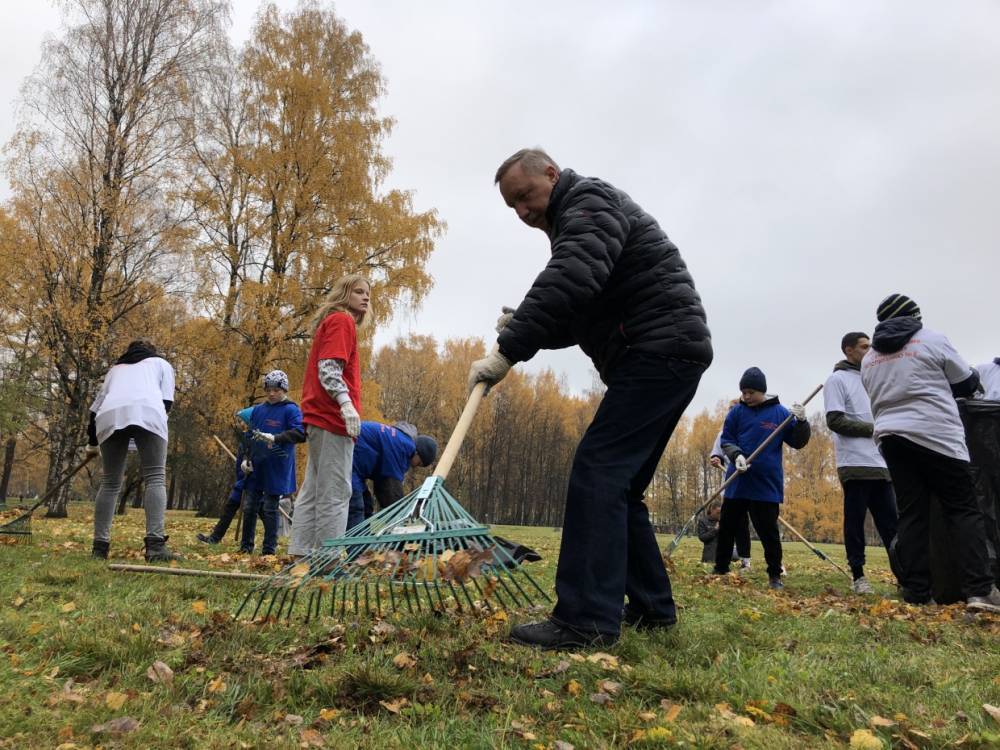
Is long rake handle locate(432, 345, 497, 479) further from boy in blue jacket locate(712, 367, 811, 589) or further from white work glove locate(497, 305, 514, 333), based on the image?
boy in blue jacket locate(712, 367, 811, 589)

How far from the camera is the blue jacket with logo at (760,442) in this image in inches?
248

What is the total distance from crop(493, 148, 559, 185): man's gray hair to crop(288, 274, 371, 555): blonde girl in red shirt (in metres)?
2.21

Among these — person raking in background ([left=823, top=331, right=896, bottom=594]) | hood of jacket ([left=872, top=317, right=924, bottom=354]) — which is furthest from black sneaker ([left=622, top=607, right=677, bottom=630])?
person raking in background ([left=823, top=331, right=896, bottom=594])

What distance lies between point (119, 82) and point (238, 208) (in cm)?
399

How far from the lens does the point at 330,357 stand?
4.81 m

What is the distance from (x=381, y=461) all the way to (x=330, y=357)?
99.3 inches

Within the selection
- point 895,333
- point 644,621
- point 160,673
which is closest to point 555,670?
point 644,621

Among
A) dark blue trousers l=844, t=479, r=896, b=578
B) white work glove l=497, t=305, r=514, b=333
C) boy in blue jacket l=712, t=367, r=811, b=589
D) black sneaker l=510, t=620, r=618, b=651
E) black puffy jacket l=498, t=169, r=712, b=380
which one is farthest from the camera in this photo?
boy in blue jacket l=712, t=367, r=811, b=589

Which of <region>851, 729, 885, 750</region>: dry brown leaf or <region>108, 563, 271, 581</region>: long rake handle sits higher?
<region>851, 729, 885, 750</region>: dry brown leaf

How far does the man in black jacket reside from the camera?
105 inches

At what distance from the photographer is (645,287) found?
115 inches

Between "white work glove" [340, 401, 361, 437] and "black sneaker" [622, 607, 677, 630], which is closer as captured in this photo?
"black sneaker" [622, 607, 677, 630]

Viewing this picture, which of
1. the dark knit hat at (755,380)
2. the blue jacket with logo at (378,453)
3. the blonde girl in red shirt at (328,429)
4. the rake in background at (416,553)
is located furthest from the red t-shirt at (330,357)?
the dark knit hat at (755,380)

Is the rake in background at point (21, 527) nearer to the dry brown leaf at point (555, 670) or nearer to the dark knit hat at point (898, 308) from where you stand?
the dry brown leaf at point (555, 670)
